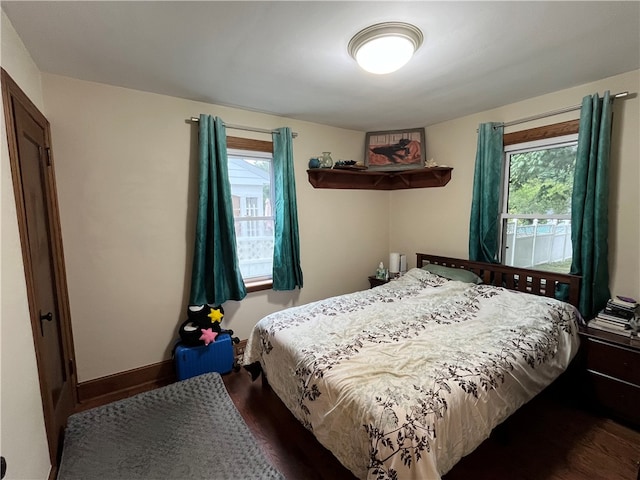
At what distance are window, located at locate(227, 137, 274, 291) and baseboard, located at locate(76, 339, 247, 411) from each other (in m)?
1.03

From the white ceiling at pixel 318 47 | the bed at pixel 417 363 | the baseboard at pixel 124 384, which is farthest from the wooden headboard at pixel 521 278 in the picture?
the baseboard at pixel 124 384

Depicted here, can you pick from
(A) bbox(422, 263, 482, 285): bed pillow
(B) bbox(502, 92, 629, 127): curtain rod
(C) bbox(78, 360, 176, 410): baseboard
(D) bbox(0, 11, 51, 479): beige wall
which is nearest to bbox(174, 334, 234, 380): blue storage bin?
(C) bbox(78, 360, 176, 410): baseboard

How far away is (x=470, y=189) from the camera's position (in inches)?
124

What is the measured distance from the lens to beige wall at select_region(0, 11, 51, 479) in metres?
1.17

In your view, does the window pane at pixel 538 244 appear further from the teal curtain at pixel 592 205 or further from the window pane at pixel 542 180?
the teal curtain at pixel 592 205

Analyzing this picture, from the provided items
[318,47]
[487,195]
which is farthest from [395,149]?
[318,47]

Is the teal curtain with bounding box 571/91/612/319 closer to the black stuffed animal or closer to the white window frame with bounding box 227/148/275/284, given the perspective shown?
the white window frame with bounding box 227/148/275/284

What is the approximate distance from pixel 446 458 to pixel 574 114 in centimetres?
275

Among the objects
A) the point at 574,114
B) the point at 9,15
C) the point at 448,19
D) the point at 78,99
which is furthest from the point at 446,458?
the point at 78,99

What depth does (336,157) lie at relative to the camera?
3564mm

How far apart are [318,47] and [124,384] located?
2.95 meters

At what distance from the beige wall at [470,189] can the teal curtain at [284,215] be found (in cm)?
158

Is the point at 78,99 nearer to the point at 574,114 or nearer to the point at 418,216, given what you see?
the point at 418,216

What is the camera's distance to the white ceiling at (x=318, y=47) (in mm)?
1436
